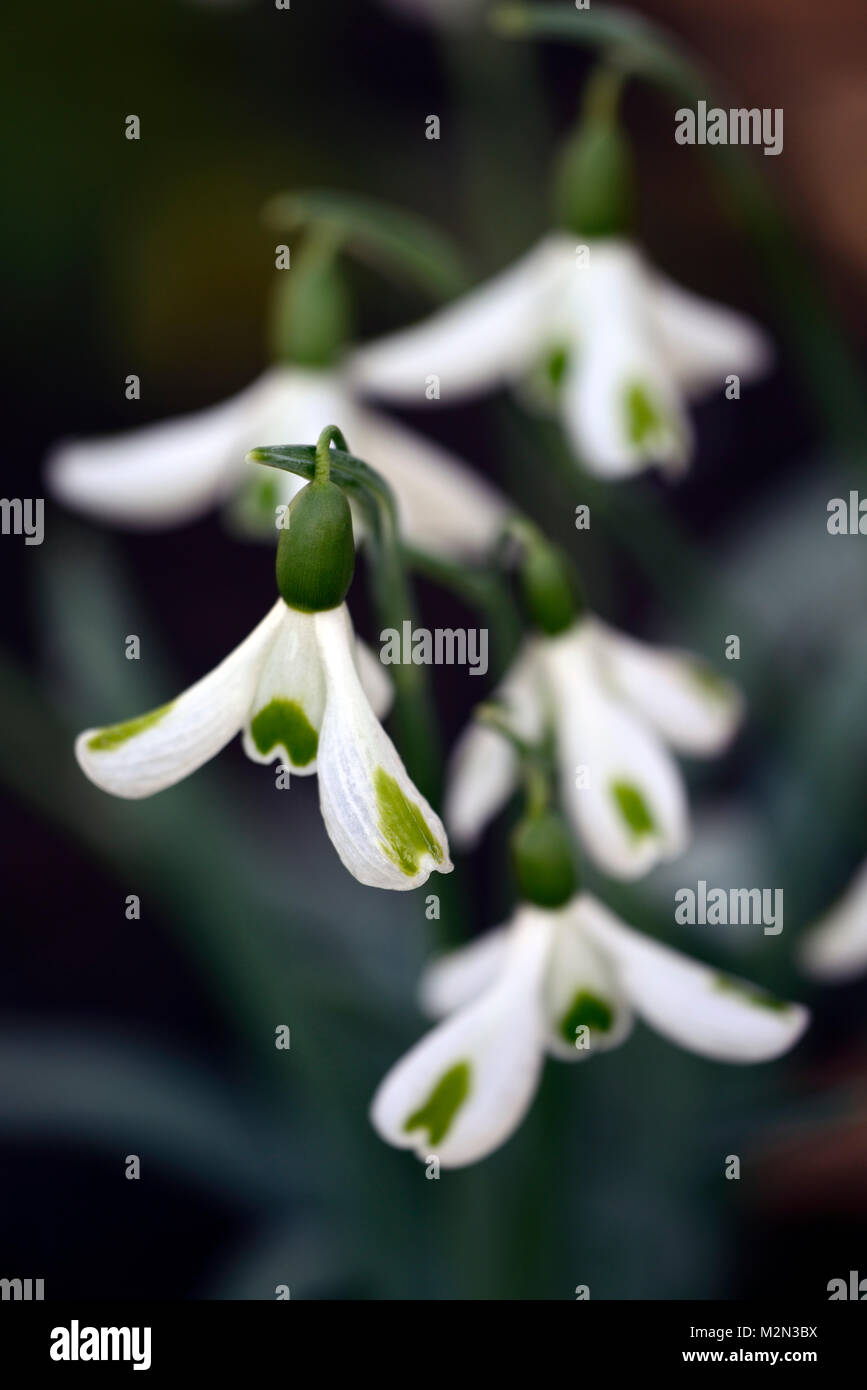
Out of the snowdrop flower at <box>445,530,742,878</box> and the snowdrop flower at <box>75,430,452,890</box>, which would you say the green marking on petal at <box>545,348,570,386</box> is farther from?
the snowdrop flower at <box>75,430,452,890</box>

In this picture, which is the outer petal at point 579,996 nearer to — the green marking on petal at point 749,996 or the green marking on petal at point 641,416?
the green marking on petal at point 749,996

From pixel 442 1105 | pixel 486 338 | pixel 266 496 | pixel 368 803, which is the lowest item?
pixel 442 1105

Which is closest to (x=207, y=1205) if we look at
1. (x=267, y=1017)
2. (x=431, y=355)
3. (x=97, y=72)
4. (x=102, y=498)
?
(x=267, y=1017)

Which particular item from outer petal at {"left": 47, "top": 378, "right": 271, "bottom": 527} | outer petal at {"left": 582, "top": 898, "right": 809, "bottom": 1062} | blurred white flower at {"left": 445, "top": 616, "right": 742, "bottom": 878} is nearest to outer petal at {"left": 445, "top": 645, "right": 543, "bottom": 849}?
blurred white flower at {"left": 445, "top": 616, "right": 742, "bottom": 878}

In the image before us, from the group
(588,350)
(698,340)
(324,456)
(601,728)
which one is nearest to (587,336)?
(588,350)

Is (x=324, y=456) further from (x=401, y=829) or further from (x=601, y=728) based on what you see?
(x=601, y=728)

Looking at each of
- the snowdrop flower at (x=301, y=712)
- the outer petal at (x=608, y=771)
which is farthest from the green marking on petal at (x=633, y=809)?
the snowdrop flower at (x=301, y=712)
